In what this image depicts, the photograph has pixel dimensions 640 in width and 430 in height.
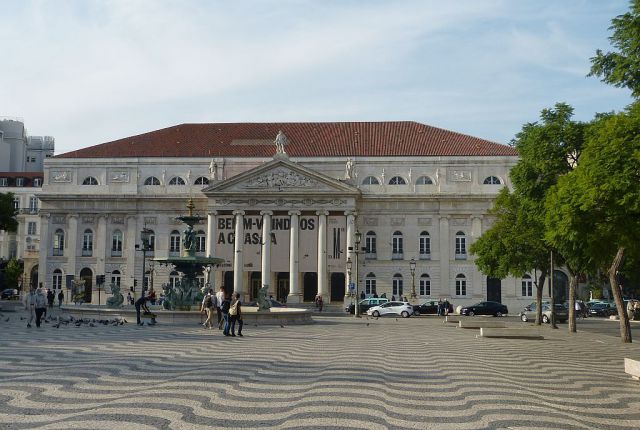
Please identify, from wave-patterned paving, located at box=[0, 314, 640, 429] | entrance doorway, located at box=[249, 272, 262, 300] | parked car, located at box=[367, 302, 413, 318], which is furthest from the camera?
entrance doorway, located at box=[249, 272, 262, 300]

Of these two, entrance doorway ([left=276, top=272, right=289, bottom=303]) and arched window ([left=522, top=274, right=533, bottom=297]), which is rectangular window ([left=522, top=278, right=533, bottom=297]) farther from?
entrance doorway ([left=276, top=272, right=289, bottom=303])

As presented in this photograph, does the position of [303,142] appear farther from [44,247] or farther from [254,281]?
[44,247]

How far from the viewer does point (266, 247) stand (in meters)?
66.6

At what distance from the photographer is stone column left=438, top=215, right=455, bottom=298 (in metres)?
67.6

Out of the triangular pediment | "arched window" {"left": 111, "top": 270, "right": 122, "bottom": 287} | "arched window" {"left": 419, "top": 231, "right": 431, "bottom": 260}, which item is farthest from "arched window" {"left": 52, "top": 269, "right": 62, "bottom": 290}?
"arched window" {"left": 419, "top": 231, "right": 431, "bottom": 260}

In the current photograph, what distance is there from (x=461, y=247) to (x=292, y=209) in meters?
16.0

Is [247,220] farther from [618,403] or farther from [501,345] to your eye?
[618,403]

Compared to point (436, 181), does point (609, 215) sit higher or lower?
lower

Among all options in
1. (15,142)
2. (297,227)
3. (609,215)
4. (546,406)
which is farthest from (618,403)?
(15,142)

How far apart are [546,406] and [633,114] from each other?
1134cm

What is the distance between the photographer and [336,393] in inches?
460

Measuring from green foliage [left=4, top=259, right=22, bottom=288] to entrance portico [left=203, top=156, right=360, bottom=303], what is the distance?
27.0 metres

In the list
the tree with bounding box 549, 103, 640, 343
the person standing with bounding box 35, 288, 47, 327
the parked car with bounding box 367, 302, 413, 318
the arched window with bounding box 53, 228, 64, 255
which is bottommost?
the parked car with bounding box 367, 302, 413, 318

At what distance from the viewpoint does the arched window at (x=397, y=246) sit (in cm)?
6850
